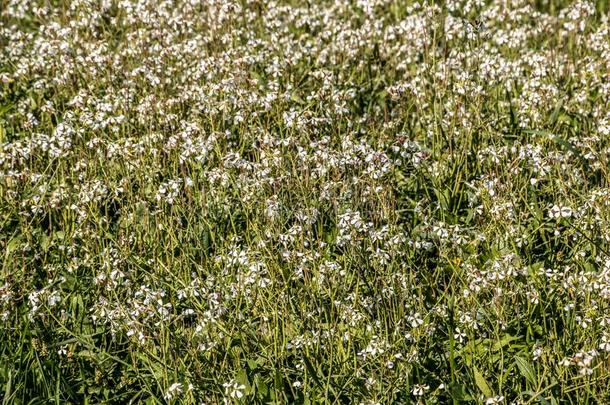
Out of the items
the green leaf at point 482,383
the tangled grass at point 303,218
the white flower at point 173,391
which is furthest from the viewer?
the tangled grass at point 303,218

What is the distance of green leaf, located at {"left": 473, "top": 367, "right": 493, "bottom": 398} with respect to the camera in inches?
192

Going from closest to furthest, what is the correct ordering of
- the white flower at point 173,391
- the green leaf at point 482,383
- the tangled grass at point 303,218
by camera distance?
the white flower at point 173,391 < the green leaf at point 482,383 < the tangled grass at point 303,218

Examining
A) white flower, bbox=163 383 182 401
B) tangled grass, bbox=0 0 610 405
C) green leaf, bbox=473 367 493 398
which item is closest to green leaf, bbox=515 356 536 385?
tangled grass, bbox=0 0 610 405

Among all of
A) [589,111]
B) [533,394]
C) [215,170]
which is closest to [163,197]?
[215,170]

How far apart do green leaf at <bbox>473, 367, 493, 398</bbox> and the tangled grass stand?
3cm

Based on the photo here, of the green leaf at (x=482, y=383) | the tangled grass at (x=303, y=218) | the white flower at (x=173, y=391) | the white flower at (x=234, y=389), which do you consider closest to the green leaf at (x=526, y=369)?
the tangled grass at (x=303, y=218)

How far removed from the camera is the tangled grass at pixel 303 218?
5047 mm

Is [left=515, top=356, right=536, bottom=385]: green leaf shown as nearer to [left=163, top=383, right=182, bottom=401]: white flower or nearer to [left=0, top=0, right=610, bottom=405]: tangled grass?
[left=0, top=0, right=610, bottom=405]: tangled grass

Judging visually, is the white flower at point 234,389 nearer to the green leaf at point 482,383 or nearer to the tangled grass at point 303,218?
the tangled grass at point 303,218

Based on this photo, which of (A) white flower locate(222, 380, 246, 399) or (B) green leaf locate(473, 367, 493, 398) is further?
(B) green leaf locate(473, 367, 493, 398)

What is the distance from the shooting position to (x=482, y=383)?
495 cm

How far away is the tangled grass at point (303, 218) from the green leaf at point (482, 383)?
25 mm

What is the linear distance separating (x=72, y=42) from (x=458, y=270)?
13.2ft

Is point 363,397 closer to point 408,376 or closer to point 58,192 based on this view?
point 408,376
